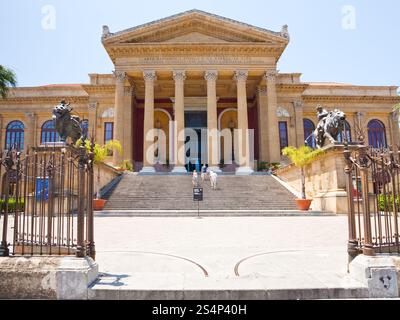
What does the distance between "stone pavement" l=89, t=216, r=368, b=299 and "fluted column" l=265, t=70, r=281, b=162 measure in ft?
62.8

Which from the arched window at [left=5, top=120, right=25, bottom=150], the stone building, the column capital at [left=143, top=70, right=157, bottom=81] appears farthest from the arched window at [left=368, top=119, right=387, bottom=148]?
the arched window at [left=5, top=120, right=25, bottom=150]

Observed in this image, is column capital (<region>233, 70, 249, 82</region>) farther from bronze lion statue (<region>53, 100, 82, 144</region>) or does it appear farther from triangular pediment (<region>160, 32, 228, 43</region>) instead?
bronze lion statue (<region>53, 100, 82, 144</region>)

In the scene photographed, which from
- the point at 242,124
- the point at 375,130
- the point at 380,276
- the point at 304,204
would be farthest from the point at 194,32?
the point at 380,276

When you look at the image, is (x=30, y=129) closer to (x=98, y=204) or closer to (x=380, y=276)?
(x=98, y=204)

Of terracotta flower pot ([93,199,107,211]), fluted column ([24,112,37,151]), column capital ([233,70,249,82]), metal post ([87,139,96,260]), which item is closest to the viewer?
metal post ([87,139,96,260])

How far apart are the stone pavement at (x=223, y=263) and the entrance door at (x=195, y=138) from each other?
24569 millimetres

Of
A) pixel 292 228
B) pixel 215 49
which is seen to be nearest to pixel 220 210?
pixel 292 228

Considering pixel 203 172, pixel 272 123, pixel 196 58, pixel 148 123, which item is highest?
pixel 196 58

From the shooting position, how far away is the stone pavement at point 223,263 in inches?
166

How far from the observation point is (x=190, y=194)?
2061 cm

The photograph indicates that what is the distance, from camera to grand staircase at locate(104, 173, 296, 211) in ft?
60.1

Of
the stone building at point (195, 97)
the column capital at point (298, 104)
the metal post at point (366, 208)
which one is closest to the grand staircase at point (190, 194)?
the stone building at point (195, 97)

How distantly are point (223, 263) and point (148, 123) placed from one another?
80.5 feet

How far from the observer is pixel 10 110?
37.4m
